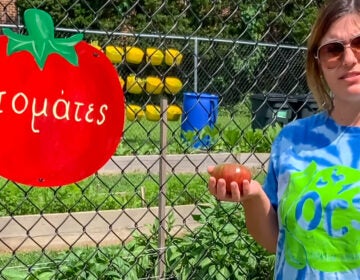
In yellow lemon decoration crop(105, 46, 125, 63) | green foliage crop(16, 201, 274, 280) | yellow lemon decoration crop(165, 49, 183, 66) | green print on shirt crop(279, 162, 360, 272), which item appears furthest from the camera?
yellow lemon decoration crop(105, 46, 125, 63)

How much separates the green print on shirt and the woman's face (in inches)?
6.8

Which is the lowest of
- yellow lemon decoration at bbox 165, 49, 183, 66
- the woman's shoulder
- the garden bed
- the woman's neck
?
the garden bed

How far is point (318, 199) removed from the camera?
1.55m

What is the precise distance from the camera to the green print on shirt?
152cm

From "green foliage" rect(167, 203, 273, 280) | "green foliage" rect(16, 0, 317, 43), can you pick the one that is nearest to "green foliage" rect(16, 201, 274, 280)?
"green foliage" rect(167, 203, 273, 280)

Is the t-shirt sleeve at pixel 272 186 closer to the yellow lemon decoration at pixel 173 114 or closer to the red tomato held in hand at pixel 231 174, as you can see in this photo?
the red tomato held in hand at pixel 231 174

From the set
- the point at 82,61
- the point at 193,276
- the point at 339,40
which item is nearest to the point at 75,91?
the point at 82,61

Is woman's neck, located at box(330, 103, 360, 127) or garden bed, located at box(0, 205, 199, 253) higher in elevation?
woman's neck, located at box(330, 103, 360, 127)

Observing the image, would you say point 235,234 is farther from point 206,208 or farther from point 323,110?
point 323,110

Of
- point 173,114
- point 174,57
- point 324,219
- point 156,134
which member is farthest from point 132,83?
point 156,134

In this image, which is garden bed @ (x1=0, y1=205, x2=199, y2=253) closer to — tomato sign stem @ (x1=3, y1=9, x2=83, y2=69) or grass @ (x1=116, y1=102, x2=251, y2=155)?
grass @ (x1=116, y1=102, x2=251, y2=155)

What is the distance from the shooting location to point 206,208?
3.50m

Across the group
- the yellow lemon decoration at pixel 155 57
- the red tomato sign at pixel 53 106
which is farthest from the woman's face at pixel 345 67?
the yellow lemon decoration at pixel 155 57

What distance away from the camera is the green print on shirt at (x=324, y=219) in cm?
152
